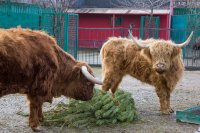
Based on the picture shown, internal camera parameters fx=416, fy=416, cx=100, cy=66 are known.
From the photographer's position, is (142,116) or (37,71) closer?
(37,71)

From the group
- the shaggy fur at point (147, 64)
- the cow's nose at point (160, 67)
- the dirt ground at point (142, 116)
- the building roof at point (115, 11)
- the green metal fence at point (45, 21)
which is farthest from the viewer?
the building roof at point (115, 11)

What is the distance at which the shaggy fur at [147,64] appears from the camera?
7.31m

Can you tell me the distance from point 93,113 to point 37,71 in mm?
1406

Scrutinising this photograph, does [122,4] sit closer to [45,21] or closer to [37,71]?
[45,21]

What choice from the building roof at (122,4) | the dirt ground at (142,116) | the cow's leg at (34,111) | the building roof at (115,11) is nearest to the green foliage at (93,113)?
the dirt ground at (142,116)

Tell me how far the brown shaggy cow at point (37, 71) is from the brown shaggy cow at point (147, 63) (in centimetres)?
146

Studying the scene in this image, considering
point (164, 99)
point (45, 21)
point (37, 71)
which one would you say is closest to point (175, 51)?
point (164, 99)

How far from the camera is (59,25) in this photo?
16.5 meters

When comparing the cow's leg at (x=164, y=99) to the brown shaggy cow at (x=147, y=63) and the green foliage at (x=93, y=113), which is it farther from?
the green foliage at (x=93, y=113)

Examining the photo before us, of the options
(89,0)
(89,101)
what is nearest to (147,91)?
(89,101)

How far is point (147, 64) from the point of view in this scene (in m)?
Answer: 7.68

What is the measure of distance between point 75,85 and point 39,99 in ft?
2.15

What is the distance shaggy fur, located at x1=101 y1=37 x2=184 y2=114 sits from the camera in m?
7.31

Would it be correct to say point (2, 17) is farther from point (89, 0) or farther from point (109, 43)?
point (89, 0)
